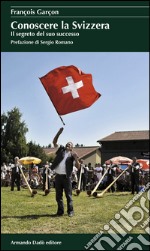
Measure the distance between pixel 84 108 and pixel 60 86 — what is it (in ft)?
2.78

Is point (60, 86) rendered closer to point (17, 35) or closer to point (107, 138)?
point (17, 35)

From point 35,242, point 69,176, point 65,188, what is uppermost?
point 69,176

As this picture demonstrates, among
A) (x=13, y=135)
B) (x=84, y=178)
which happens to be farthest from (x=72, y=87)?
(x=84, y=178)

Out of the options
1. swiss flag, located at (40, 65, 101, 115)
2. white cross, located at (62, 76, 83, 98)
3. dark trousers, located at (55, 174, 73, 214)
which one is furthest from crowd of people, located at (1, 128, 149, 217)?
white cross, located at (62, 76, 83, 98)

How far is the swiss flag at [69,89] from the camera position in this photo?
9.36 m

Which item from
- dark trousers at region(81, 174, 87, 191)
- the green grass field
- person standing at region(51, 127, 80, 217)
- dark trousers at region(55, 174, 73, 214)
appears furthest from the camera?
dark trousers at region(81, 174, 87, 191)

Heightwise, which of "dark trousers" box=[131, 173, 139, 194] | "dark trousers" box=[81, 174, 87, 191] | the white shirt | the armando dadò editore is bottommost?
"dark trousers" box=[81, 174, 87, 191]

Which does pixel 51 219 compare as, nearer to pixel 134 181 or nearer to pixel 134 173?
pixel 134 173

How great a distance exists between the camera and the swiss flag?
30.7ft

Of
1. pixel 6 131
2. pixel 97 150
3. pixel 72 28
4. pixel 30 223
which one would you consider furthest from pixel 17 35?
pixel 97 150

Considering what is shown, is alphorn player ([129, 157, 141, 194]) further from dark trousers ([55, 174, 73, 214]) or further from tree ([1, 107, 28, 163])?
dark trousers ([55, 174, 73, 214])

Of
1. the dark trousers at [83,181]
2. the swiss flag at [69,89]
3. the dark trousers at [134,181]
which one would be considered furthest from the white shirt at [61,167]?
the dark trousers at [83,181]

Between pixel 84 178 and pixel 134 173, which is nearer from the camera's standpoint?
pixel 134 173

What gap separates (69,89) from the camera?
9.60 metres
